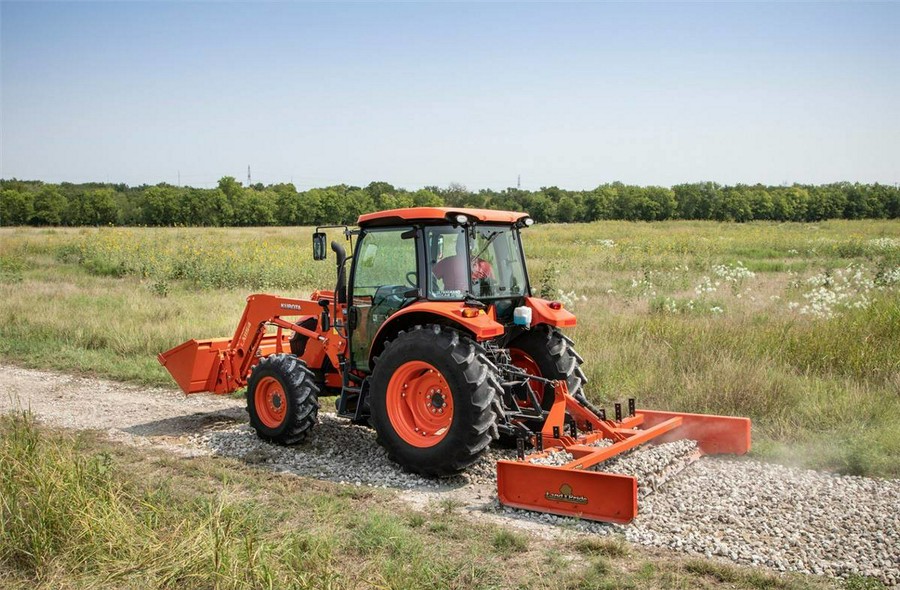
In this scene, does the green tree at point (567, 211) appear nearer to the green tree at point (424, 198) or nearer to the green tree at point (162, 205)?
the green tree at point (424, 198)

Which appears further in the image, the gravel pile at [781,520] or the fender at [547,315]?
the fender at [547,315]

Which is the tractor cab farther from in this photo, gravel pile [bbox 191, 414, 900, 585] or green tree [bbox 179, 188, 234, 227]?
green tree [bbox 179, 188, 234, 227]

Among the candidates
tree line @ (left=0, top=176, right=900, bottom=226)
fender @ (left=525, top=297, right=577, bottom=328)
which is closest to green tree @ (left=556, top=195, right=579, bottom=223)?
tree line @ (left=0, top=176, right=900, bottom=226)

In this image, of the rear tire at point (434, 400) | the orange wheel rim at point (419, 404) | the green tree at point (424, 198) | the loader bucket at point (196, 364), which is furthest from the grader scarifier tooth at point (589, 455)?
the green tree at point (424, 198)

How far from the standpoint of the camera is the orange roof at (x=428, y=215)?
7168mm

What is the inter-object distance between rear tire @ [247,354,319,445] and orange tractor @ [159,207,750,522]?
0.01 metres

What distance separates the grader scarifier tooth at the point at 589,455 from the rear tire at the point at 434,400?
1.66 feet

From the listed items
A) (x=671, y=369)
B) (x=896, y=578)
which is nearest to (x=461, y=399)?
(x=896, y=578)

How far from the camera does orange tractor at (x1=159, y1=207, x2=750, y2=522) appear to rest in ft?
21.9

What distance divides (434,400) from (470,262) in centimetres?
129

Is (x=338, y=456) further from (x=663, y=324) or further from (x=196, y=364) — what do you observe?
(x=663, y=324)

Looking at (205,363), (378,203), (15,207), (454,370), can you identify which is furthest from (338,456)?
(15,207)

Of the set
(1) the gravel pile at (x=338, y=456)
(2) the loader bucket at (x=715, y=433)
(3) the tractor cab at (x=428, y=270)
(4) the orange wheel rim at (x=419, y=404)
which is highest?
(3) the tractor cab at (x=428, y=270)

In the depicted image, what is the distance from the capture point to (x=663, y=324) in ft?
37.4
